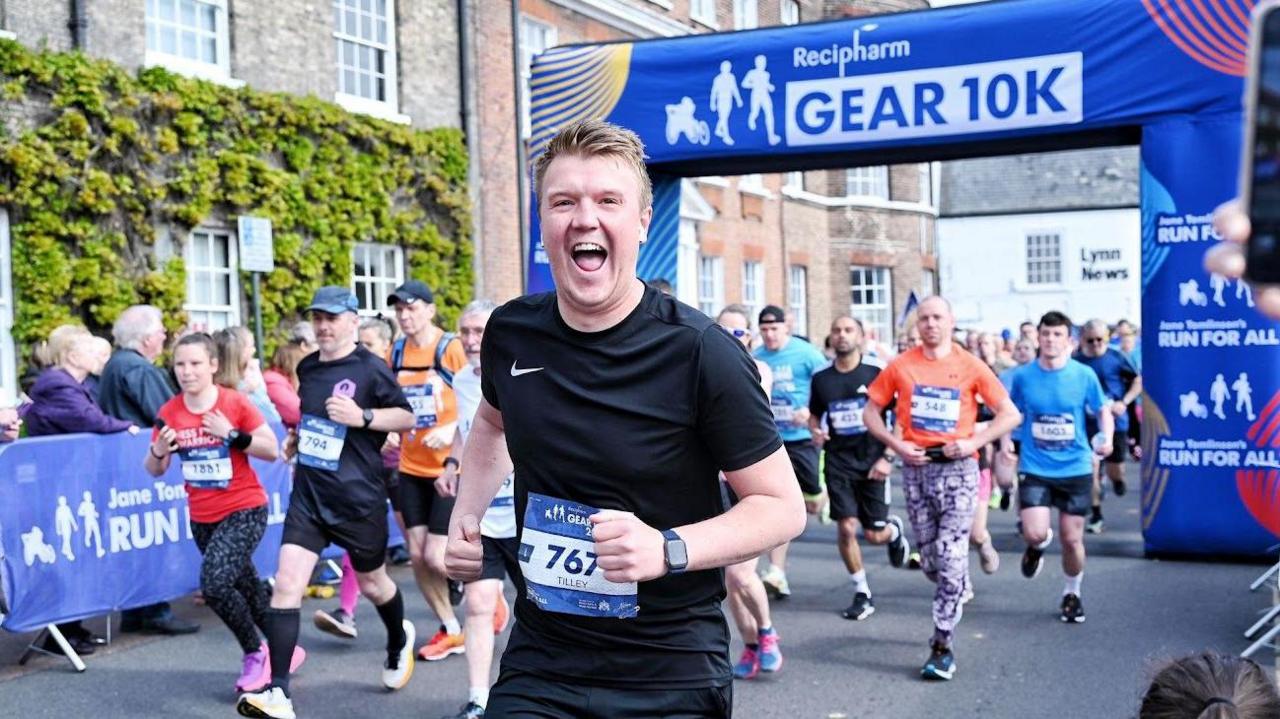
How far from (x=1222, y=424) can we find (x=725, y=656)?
8270mm

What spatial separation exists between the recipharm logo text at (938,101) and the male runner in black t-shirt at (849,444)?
2.06 m

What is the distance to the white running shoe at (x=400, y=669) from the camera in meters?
6.83

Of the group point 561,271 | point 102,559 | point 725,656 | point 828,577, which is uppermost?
point 561,271

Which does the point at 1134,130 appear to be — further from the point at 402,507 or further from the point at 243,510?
the point at 243,510

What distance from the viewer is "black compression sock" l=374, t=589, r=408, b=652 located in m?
6.80

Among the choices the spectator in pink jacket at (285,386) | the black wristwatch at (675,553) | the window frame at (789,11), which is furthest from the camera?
the window frame at (789,11)

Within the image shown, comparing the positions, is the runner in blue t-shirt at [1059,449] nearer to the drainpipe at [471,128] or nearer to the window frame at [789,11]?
the drainpipe at [471,128]

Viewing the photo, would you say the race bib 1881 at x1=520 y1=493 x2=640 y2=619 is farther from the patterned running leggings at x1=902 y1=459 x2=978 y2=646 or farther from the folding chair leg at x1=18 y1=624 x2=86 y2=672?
the folding chair leg at x1=18 y1=624 x2=86 y2=672

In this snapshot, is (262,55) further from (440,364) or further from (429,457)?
(429,457)

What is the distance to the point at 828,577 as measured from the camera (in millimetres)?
10281

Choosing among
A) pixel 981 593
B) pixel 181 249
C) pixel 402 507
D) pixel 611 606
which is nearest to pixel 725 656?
pixel 611 606

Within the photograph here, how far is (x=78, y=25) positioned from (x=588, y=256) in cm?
1291

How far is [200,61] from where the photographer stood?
1549 cm

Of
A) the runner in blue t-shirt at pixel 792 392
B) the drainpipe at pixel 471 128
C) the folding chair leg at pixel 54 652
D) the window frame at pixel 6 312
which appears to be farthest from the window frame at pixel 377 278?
the folding chair leg at pixel 54 652
